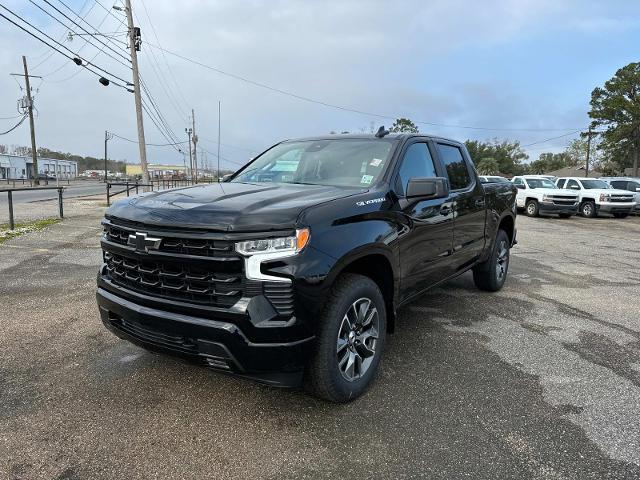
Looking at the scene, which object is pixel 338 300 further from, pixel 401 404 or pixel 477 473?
pixel 477 473

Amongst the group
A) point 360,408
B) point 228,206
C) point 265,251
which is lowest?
point 360,408

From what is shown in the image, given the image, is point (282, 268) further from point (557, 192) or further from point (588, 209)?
point (588, 209)

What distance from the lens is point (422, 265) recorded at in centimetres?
398

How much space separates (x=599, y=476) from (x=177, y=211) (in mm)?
2737

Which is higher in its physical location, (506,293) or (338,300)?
(338,300)

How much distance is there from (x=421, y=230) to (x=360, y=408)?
1.52 meters

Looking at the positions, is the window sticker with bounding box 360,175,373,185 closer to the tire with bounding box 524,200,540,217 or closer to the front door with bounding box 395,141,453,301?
the front door with bounding box 395,141,453,301

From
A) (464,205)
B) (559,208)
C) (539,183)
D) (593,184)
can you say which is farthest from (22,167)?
(464,205)

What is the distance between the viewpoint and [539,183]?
21609 mm

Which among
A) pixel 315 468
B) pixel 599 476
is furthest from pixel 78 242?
pixel 599 476

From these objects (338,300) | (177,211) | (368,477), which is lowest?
(368,477)

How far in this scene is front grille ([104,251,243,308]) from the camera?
8.71ft

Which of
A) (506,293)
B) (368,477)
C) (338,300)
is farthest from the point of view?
(506,293)

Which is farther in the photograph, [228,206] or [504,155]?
[504,155]
